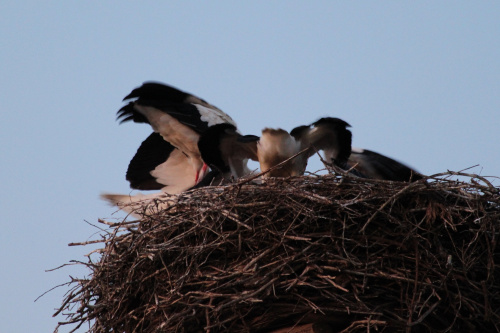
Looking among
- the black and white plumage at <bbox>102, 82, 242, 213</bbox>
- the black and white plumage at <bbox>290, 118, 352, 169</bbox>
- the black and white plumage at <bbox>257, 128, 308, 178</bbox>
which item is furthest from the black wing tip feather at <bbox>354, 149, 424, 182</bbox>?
the black and white plumage at <bbox>102, 82, 242, 213</bbox>

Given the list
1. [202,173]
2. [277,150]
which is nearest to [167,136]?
[202,173]

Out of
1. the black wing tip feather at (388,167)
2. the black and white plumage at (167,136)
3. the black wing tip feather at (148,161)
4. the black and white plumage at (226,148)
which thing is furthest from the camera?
the black wing tip feather at (148,161)

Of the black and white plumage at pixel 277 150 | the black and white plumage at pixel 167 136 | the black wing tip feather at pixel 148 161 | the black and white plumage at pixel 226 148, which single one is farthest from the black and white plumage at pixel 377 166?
the black wing tip feather at pixel 148 161

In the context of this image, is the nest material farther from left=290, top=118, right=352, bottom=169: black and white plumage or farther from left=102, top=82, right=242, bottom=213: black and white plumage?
left=102, top=82, right=242, bottom=213: black and white plumage

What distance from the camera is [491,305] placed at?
5121 millimetres

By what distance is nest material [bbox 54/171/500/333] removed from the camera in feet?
16.4

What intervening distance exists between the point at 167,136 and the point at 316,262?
336 centimetres

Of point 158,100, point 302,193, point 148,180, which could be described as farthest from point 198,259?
point 148,180

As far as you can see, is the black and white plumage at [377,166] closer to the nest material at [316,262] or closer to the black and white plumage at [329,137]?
the black and white plumage at [329,137]

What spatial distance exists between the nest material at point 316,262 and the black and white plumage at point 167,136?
1.75 meters

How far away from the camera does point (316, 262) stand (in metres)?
5.14

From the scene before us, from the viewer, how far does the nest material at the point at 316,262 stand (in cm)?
500

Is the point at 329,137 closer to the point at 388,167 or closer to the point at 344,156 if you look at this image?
the point at 344,156

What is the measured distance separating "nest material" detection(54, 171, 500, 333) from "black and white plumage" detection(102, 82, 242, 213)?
1752mm
